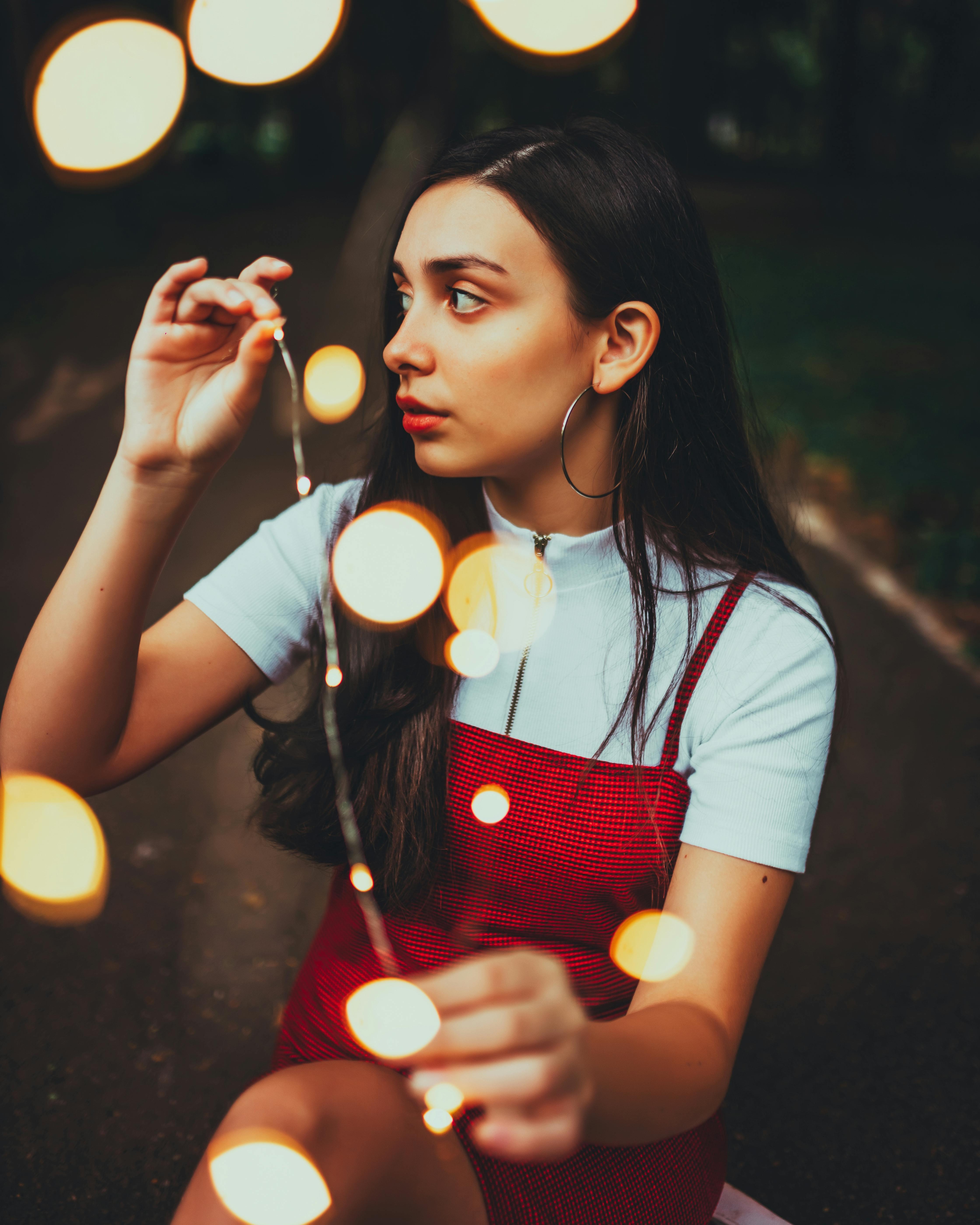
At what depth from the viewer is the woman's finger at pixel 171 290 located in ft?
4.96

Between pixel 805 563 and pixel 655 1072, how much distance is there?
448 centimetres

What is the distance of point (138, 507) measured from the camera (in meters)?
1.47

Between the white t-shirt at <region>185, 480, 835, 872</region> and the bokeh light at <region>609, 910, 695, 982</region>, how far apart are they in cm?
14

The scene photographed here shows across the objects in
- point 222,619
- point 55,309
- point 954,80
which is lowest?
point 222,619

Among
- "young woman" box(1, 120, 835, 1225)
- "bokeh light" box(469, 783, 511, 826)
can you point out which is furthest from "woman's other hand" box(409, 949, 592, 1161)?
"bokeh light" box(469, 783, 511, 826)

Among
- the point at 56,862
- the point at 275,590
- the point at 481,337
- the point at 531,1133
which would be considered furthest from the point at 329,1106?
the point at 56,862

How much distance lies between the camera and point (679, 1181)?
1.60 meters

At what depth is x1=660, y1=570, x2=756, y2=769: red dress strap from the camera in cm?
166

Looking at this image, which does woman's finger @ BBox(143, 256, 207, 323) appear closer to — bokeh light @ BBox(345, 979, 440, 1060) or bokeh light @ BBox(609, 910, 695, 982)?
bokeh light @ BBox(345, 979, 440, 1060)

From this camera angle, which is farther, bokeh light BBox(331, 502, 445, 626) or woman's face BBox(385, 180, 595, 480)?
bokeh light BBox(331, 502, 445, 626)

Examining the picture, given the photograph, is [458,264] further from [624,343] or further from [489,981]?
[489,981]

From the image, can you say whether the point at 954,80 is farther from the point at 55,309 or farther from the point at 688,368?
the point at 688,368

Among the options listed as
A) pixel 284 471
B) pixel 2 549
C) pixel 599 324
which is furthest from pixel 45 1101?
pixel 284 471

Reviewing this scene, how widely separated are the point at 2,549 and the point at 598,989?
15.4ft
